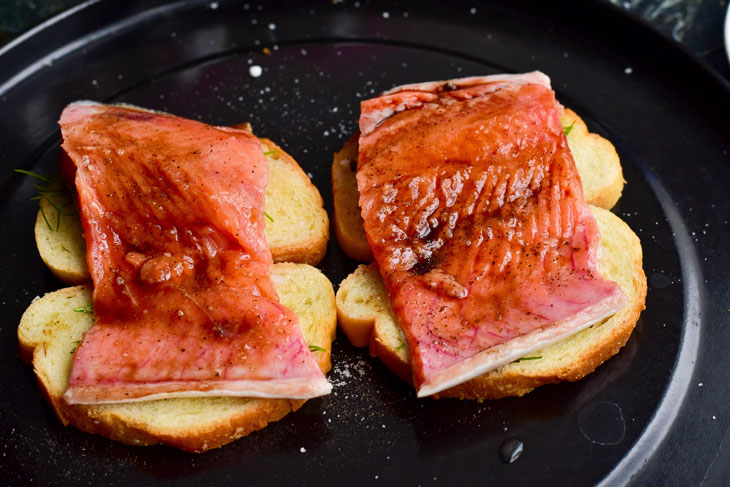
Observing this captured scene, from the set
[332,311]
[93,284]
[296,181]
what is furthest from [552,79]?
[93,284]

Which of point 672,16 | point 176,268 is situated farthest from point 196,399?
point 672,16

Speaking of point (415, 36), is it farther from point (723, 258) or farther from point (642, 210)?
point (723, 258)

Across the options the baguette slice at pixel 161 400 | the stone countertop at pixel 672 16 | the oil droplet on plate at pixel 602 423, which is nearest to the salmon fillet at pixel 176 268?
the baguette slice at pixel 161 400

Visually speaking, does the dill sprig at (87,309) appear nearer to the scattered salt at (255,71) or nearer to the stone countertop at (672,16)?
the scattered salt at (255,71)

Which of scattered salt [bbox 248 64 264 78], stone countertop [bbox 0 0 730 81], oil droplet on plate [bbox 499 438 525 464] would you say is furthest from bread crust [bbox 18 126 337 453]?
stone countertop [bbox 0 0 730 81]

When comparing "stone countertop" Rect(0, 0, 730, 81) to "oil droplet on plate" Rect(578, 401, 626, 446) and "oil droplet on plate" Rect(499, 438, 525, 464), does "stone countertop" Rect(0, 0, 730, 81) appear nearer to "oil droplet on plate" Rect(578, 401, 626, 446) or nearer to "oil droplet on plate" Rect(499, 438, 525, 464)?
"oil droplet on plate" Rect(578, 401, 626, 446)

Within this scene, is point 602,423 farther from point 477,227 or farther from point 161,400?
point 161,400
